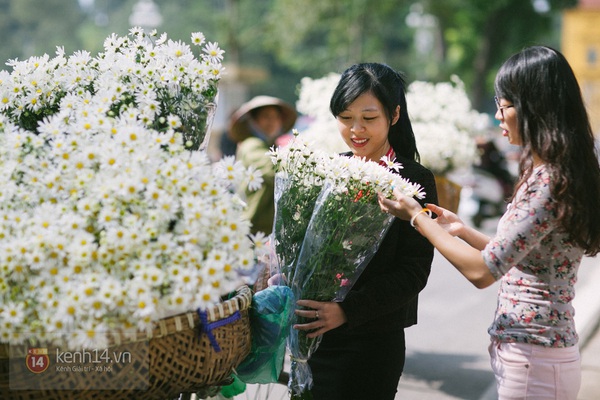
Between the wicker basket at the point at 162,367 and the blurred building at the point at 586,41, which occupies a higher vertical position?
the blurred building at the point at 586,41

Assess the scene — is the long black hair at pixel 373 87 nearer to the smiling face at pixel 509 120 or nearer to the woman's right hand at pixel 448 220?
the woman's right hand at pixel 448 220

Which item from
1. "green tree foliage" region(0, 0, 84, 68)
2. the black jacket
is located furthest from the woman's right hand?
"green tree foliage" region(0, 0, 84, 68)

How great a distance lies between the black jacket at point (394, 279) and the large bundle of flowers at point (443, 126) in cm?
283

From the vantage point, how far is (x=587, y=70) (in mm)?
55000

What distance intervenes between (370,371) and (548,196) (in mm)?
876

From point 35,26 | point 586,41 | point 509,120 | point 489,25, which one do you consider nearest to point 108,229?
point 509,120

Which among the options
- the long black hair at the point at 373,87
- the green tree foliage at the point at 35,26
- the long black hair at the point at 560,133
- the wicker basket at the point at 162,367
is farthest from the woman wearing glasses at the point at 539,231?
the green tree foliage at the point at 35,26

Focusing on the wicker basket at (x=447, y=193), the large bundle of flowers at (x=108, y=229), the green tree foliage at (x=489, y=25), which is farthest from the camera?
the green tree foliage at (x=489, y=25)

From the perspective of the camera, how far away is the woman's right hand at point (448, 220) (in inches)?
99.7

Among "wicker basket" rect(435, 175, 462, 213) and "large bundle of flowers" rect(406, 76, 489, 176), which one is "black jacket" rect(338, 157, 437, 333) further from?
"large bundle of flowers" rect(406, 76, 489, 176)

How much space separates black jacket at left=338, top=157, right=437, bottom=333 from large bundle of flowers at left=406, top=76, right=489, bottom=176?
2833 mm

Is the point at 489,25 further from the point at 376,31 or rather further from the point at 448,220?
the point at 448,220

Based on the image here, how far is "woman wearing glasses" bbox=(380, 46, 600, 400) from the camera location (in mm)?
2107

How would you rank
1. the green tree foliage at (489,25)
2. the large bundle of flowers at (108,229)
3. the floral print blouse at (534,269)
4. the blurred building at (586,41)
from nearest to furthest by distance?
the large bundle of flowers at (108,229)
the floral print blouse at (534,269)
the green tree foliage at (489,25)
the blurred building at (586,41)
